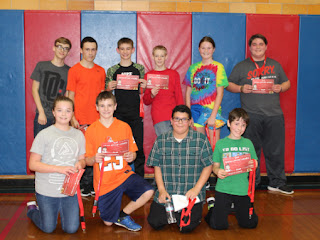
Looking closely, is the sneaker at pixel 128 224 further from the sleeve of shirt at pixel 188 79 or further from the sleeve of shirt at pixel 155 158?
the sleeve of shirt at pixel 188 79

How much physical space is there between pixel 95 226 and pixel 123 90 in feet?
6.27

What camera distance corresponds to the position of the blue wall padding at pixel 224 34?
207 inches

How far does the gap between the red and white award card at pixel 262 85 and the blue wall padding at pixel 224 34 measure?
575 mm

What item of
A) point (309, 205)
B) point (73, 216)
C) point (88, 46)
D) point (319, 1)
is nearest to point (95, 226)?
point (73, 216)

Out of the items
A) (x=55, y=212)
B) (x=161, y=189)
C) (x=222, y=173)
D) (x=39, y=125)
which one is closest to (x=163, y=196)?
(x=161, y=189)

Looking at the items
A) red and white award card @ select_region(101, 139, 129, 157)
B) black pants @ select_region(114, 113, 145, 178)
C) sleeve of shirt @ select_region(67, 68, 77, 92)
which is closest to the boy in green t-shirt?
red and white award card @ select_region(101, 139, 129, 157)

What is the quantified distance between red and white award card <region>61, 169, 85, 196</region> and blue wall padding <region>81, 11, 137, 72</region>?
7.67 feet

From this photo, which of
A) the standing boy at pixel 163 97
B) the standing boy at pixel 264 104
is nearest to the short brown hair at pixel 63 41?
the standing boy at pixel 163 97

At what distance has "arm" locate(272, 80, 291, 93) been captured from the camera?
193 inches

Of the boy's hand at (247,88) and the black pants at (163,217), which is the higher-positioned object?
the boy's hand at (247,88)

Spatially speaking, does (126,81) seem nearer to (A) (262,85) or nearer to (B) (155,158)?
(B) (155,158)

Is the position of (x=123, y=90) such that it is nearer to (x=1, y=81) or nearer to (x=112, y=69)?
(x=112, y=69)

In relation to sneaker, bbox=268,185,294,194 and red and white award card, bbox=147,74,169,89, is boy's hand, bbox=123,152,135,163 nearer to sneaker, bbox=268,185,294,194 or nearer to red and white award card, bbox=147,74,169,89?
red and white award card, bbox=147,74,169,89

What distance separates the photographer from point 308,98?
5.44m
